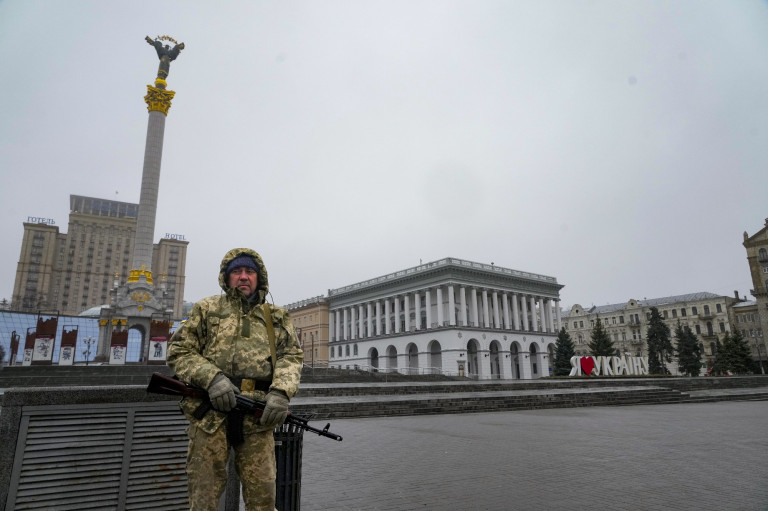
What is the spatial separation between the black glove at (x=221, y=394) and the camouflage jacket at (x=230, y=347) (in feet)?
0.28

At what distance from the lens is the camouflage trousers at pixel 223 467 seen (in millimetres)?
2793

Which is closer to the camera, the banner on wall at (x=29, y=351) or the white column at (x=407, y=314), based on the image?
the banner on wall at (x=29, y=351)

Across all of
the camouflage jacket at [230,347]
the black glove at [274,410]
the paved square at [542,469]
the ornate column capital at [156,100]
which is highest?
the ornate column capital at [156,100]

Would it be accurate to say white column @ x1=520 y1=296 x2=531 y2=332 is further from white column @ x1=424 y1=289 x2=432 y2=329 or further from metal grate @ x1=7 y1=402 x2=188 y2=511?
metal grate @ x1=7 y1=402 x2=188 y2=511

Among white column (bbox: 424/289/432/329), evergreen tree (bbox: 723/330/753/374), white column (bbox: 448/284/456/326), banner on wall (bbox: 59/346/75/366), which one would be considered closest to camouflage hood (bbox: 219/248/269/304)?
banner on wall (bbox: 59/346/75/366)

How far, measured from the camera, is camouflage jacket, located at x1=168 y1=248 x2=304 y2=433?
2891mm

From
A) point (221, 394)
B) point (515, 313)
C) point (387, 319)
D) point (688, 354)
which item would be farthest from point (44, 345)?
point (688, 354)

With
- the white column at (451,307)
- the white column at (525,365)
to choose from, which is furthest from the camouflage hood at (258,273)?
the white column at (525,365)

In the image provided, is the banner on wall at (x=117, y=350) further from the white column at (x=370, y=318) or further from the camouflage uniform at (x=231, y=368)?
the white column at (x=370, y=318)

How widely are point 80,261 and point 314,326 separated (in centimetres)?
7024

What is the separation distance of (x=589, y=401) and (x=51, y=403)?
21.4 m

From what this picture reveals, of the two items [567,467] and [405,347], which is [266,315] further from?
[405,347]

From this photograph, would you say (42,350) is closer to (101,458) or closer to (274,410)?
(101,458)

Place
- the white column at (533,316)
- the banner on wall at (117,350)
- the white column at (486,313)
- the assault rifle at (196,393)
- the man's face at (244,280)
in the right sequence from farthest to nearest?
1. the white column at (533,316)
2. the white column at (486,313)
3. the banner on wall at (117,350)
4. the man's face at (244,280)
5. the assault rifle at (196,393)
